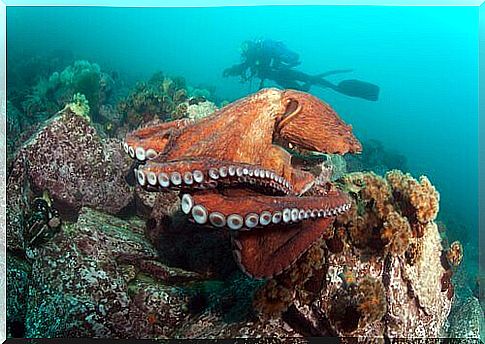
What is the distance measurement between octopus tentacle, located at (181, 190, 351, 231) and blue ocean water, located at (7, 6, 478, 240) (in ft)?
8.97

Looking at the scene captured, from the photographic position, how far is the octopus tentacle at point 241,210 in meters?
3.25

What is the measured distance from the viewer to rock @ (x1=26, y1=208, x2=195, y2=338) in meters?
4.96

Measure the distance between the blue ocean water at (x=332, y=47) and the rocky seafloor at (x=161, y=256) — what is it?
0.40 metres

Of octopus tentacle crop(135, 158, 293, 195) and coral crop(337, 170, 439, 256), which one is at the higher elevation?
octopus tentacle crop(135, 158, 293, 195)

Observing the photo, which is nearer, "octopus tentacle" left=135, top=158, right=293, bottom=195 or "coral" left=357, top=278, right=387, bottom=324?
"octopus tentacle" left=135, top=158, right=293, bottom=195

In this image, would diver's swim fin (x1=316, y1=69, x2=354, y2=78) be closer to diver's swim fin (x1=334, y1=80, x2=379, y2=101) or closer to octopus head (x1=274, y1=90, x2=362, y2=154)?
diver's swim fin (x1=334, y1=80, x2=379, y2=101)

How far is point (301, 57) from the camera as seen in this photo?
6.12 m

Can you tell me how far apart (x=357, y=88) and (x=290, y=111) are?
2480 mm

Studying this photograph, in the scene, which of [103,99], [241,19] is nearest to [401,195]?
[241,19]

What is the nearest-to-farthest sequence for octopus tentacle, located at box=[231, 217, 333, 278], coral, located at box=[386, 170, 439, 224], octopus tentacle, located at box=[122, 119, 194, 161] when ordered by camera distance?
octopus tentacle, located at box=[231, 217, 333, 278] → octopus tentacle, located at box=[122, 119, 194, 161] → coral, located at box=[386, 170, 439, 224]

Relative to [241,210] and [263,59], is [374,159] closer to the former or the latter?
[263,59]

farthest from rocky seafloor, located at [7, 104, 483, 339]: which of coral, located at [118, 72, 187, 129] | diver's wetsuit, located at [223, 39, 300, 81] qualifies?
diver's wetsuit, located at [223, 39, 300, 81]

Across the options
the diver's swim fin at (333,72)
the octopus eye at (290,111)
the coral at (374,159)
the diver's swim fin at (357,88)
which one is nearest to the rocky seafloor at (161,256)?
the coral at (374,159)

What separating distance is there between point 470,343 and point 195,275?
2872 mm
